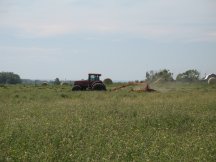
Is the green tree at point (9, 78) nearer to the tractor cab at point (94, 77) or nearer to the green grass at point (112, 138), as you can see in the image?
the tractor cab at point (94, 77)

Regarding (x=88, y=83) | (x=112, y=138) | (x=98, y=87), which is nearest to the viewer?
(x=112, y=138)

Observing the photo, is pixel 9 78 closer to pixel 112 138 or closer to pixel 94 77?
pixel 94 77

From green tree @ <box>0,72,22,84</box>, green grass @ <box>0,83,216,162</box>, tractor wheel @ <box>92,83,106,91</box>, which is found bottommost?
green grass @ <box>0,83,216,162</box>

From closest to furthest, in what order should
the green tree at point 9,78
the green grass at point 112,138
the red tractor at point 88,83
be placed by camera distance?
1. the green grass at point 112,138
2. the red tractor at point 88,83
3. the green tree at point 9,78

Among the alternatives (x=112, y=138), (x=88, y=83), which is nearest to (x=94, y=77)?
(x=88, y=83)

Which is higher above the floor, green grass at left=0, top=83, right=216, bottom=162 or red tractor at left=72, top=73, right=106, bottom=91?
red tractor at left=72, top=73, right=106, bottom=91

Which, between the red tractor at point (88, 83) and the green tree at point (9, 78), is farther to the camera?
the green tree at point (9, 78)

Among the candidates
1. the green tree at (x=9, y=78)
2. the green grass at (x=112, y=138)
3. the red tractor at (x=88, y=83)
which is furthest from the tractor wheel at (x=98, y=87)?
the green tree at (x=9, y=78)

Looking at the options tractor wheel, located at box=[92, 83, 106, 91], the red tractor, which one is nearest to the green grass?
tractor wheel, located at box=[92, 83, 106, 91]

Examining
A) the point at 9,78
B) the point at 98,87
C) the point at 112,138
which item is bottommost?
the point at 112,138

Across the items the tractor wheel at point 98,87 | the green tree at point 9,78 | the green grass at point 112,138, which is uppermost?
the green tree at point 9,78

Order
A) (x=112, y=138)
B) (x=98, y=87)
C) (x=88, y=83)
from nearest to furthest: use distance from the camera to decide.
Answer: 1. (x=112, y=138)
2. (x=98, y=87)
3. (x=88, y=83)

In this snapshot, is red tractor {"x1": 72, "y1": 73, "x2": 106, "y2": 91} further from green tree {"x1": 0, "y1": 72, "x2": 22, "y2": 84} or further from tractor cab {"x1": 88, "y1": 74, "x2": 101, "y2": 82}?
green tree {"x1": 0, "y1": 72, "x2": 22, "y2": 84}

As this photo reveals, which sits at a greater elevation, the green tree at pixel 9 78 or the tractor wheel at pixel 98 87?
the green tree at pixel 9 78
